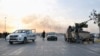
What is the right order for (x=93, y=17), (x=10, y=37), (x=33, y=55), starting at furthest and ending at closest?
(x=93, y=17)
(x=10, y=37)
(x=33, y=55)

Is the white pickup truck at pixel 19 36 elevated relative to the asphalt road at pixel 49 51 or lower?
elevated

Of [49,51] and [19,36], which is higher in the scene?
[19,36]

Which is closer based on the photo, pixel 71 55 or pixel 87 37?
pixel 71 55

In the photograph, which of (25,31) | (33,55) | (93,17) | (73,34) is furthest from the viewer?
(93,17)

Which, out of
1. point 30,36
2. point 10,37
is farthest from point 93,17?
point 10,37

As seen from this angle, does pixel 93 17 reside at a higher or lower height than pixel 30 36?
higher

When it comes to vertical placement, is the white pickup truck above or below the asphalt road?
above

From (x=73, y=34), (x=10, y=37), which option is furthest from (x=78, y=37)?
(x=10, y=37)

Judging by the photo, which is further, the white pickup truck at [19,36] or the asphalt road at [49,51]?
the white pickup truck at [19,36]

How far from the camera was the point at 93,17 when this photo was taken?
63312 mm

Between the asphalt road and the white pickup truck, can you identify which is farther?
the white pickup truck

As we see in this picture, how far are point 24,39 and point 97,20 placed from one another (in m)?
28.1

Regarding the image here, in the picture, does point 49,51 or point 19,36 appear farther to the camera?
point 19,36

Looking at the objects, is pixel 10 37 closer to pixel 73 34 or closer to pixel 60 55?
pixel 73 34
